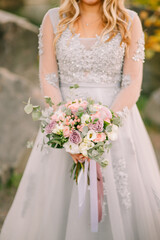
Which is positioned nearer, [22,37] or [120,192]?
[120,192]

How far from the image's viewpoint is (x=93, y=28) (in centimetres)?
274

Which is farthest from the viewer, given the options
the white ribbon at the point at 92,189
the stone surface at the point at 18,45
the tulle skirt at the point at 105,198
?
the stone surface at the point at 18,45

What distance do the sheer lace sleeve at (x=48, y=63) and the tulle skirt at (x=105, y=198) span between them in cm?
13

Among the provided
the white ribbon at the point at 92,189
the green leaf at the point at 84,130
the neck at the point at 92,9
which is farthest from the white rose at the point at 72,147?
the neck at the point at 92,9

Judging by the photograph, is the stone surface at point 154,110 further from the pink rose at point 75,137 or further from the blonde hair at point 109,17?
the pink rose at point 75,137

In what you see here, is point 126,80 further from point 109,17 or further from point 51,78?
point 51,78

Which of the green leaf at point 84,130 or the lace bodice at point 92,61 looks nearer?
the green leaf at point 84,130

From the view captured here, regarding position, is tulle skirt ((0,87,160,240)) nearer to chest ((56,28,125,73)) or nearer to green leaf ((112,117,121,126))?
chest ((56,28,125,73))

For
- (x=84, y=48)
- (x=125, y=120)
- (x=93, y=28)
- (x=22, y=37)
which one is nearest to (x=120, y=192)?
(x=125, y=120)

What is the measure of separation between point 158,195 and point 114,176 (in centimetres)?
43

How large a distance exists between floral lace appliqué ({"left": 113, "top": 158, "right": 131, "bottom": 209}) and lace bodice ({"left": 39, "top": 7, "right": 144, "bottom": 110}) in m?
0.48

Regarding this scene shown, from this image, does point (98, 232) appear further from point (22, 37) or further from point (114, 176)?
point (22, 37)

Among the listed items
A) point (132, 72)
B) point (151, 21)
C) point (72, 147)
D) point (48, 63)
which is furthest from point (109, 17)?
point (151, 21)

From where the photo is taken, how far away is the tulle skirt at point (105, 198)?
2.60 metres
